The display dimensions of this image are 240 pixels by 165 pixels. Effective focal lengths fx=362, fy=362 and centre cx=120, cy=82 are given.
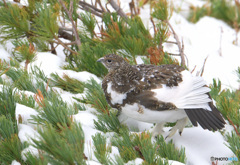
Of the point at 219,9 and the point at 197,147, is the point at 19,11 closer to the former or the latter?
the point at 197,147

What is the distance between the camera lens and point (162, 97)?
2.37m

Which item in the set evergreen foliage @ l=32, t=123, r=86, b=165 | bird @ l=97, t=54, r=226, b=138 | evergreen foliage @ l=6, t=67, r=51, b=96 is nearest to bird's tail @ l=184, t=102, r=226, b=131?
bird @ l=97, t=54, r=226, b=138

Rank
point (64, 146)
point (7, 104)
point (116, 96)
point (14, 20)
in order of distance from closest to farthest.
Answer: point (64, 146) → point (7, 104) → point (116, 96) → point (14, 20)

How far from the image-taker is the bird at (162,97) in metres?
2.33

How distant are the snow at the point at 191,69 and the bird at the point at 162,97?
15 cm

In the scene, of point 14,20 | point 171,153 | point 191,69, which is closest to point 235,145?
point 171,153

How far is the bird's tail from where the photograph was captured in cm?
229

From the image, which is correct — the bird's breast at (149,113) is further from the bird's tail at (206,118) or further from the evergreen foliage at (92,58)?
the evergreen foliage at (92,58)

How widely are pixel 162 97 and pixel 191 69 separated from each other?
1.70m

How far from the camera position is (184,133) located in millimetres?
2559

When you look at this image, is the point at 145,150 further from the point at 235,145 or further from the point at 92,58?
the point at 92,58

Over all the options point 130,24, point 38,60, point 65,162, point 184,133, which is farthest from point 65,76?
point 65,162

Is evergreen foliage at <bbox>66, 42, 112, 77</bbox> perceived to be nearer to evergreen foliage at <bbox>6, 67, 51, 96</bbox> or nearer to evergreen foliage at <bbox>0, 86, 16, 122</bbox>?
evergreen foliage at <bbox>6, 67, 51, 96</bbox>

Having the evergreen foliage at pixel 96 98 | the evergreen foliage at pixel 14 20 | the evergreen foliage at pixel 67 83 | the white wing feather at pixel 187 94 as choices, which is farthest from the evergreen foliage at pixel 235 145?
the evergreen foliage at pixel 14 20
